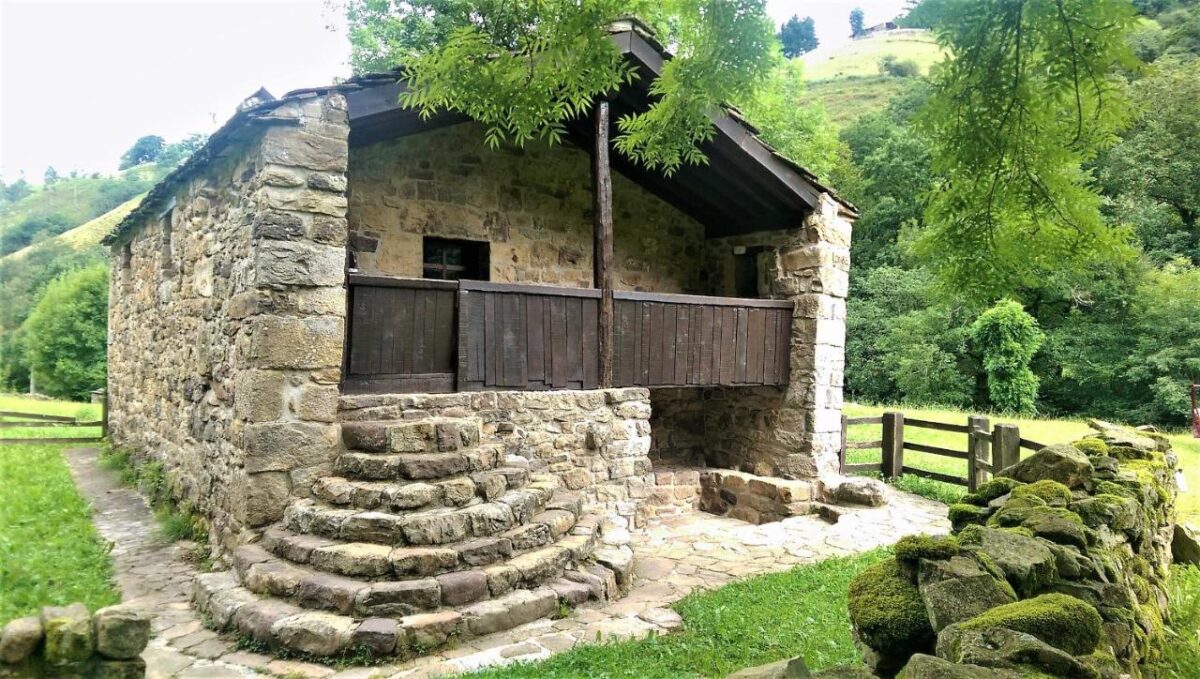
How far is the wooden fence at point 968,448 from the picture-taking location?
8.09 m

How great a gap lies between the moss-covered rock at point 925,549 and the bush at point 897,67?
65.5 m

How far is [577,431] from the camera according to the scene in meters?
7.15

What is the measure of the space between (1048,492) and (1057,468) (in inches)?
21.3

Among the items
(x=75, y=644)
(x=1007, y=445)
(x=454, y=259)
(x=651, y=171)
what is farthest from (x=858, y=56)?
(x=75, y=644)

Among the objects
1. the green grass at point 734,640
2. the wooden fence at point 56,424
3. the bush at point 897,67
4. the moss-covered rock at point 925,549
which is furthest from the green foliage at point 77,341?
the bush at point 897,67

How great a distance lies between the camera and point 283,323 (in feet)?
17.2

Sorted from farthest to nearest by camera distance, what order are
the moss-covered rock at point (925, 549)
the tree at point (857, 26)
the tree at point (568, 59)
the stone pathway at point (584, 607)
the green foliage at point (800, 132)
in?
the tree at point (857, 26), the green foliage at point (800, 132), the stone pathway at point (584, 607), the tree at point (568, 59), the moss-covered rock at point (925, 549)

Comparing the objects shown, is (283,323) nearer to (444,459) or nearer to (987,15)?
(444,459)

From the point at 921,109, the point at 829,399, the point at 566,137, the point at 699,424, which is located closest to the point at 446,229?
the point at 566,137

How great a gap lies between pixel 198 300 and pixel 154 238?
2989 mm

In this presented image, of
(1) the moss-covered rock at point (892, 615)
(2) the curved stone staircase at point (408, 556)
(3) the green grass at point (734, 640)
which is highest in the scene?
(1) the moss-covered rock at point (892, 615)

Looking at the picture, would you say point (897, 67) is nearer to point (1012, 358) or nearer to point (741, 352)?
point (1012, 358)

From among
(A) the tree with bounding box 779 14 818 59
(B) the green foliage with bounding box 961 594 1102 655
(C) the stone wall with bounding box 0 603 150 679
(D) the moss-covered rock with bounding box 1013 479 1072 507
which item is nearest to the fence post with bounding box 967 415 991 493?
(D) the moss-covered rock with bounding box 1013 479 1072 507

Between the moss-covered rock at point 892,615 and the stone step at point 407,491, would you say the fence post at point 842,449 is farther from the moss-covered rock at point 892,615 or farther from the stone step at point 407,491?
the moss-covered rock at point 892,615
